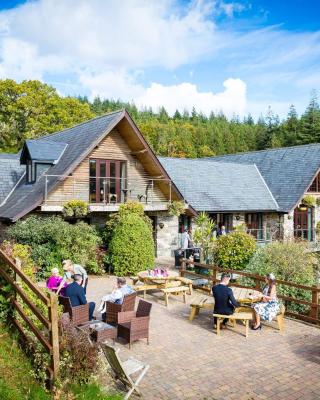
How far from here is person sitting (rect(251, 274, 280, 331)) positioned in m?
9.76

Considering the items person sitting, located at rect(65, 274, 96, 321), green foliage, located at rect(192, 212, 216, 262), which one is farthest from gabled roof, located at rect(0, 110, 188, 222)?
person sitting, located at rect(65, 274, 96, 321)

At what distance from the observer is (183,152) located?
58875 millimetres

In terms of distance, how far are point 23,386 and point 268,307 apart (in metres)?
6.06

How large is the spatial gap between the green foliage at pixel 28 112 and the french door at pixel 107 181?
19.7 metres

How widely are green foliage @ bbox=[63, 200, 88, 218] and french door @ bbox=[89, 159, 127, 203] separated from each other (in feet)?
5.39

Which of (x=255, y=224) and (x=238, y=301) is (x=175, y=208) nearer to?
(x=255, y=224)

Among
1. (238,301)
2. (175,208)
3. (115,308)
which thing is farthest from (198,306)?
(175,208)

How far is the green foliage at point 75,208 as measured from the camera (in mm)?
16703

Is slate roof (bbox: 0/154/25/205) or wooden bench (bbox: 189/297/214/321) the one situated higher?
slate roof (bbox: 0/154/25/205)

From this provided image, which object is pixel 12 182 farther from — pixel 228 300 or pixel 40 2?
pixel 228 300

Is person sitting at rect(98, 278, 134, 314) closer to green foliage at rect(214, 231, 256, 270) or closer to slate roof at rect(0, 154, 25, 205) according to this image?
green foliage at rect(214, 231, 256, 270)

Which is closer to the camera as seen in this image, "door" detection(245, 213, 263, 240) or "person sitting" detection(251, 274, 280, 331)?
"person sitting" detection(251, 274, 280, 331)

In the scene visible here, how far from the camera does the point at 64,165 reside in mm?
17922

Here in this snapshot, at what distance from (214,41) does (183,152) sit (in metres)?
45.8
